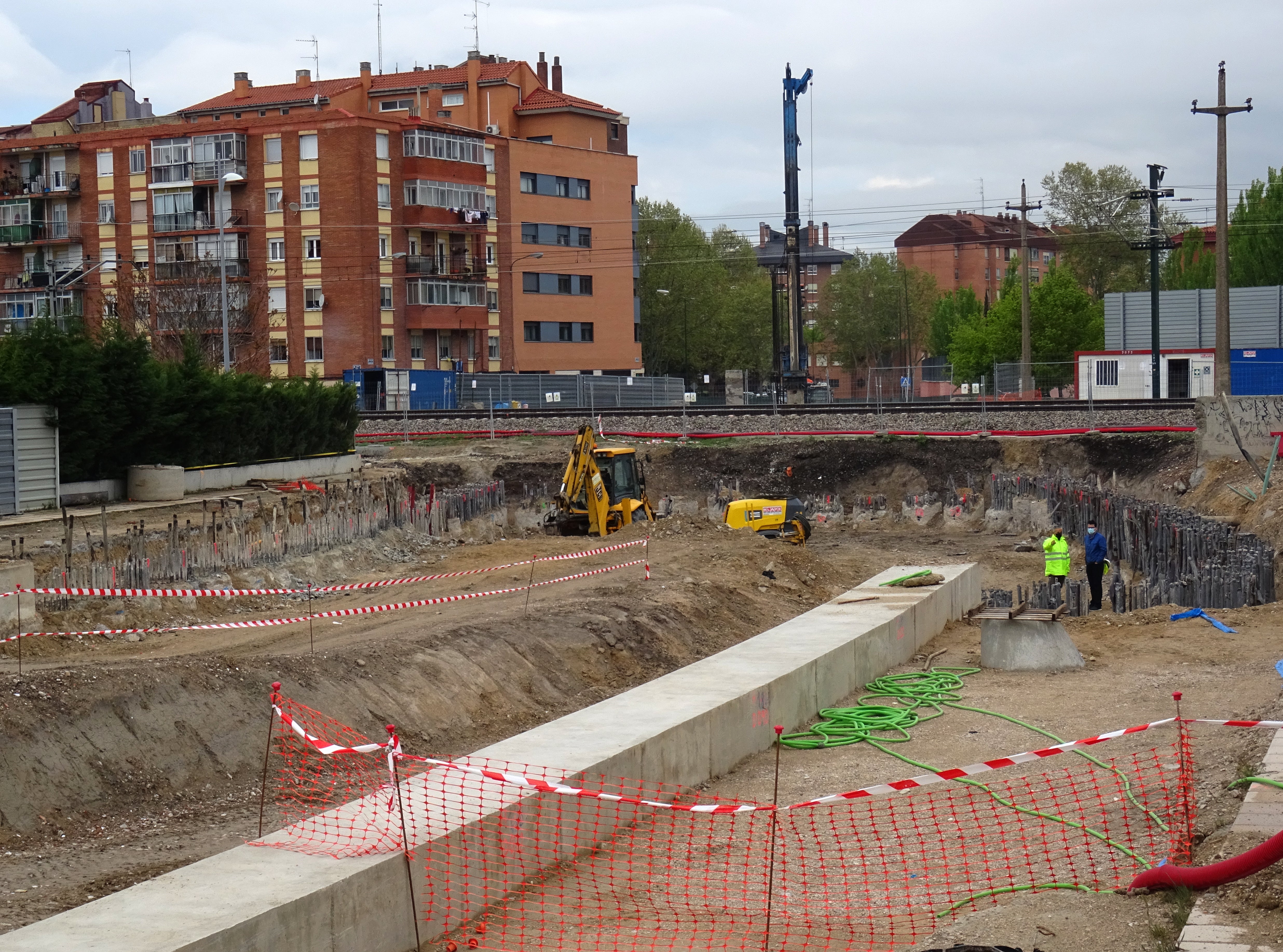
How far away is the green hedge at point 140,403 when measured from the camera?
2719 cm

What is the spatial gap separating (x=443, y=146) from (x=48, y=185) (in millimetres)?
18875

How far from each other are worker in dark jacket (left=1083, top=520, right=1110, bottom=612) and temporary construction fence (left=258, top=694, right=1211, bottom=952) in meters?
10.8

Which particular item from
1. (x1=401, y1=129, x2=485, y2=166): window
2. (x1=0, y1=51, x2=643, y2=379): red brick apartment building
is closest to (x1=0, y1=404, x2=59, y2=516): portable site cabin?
(x1=0, y1=51, x2=643, y2=379): red brick apartment building

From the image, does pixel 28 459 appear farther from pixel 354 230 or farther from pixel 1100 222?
pixel 1100 222

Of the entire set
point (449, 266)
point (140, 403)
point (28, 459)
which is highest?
point (449, 266)

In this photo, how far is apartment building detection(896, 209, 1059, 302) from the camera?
128 metres

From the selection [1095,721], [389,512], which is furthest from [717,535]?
[1095,721]

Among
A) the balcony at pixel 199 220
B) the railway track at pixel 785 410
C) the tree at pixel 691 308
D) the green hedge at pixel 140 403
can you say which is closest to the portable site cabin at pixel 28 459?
the green hedge at pixel 140 403

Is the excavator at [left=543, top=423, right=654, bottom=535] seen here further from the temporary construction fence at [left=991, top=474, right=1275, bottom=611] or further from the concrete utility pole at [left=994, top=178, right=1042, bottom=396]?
the concrete utility pole at [left=994, top=178, right=1042, bottom=396]

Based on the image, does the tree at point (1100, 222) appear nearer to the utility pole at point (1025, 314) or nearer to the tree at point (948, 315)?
the tree at point (948, 315)

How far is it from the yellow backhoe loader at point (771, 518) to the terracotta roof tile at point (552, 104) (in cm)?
4624

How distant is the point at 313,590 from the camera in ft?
76.8

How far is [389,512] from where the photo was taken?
30.1 metres

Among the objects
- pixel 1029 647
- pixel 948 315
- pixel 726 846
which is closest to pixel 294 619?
pixel 1029 647
